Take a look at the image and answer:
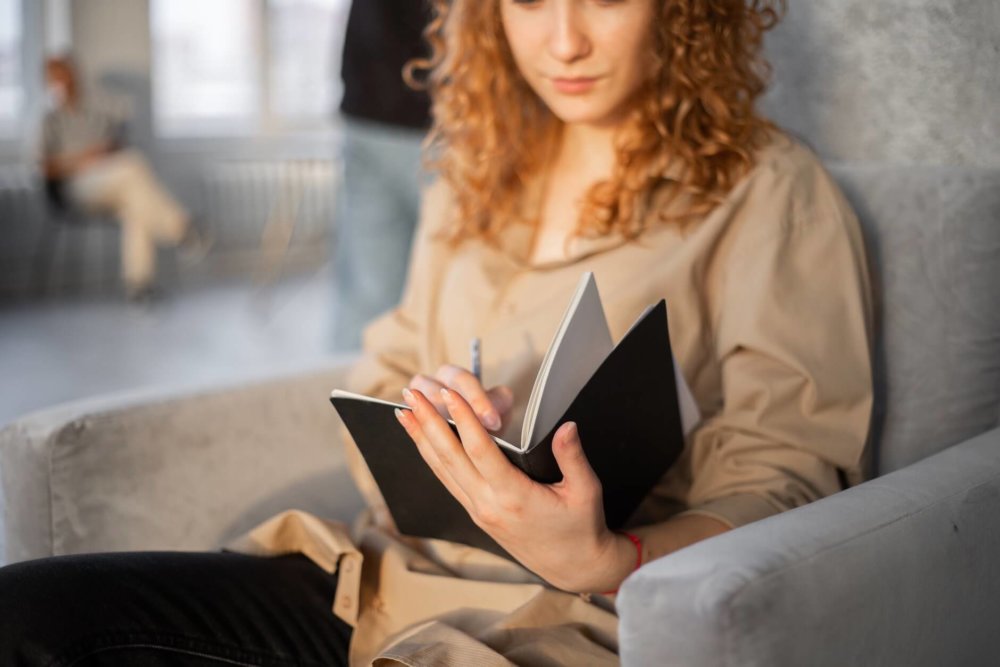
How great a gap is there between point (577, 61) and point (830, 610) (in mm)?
661

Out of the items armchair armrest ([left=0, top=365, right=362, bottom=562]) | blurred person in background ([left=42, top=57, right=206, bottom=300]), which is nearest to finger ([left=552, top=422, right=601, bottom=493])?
armchair armrest ([left=0, top=365, right=362, bottom=562])

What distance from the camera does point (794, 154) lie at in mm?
1163

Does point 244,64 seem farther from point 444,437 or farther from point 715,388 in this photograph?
point 444,437

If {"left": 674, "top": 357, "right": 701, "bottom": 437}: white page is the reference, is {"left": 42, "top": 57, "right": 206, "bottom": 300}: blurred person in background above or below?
below

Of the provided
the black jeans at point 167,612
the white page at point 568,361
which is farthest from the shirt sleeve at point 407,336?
the white page at point 568,361

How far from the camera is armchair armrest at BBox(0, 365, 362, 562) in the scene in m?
1.20

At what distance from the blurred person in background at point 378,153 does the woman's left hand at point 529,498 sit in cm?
139

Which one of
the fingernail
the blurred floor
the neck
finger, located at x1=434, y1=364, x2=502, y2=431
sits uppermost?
the neck

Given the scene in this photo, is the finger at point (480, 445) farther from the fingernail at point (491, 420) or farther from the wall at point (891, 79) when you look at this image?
the wall at point (891, 79)

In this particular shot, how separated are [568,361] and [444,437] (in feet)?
0.39

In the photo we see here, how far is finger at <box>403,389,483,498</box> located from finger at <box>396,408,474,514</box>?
0.01 meters

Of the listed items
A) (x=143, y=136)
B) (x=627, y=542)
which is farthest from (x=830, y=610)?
(x=143, y=136)

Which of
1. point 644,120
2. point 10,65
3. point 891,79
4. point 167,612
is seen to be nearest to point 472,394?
point 167,612

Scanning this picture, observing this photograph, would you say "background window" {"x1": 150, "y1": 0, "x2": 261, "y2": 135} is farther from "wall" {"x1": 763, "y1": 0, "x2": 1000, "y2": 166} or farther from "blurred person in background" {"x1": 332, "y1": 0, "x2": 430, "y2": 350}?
"wall" {"x1": 763, "y1": 0, "x2": 1000, "y2": 166}
